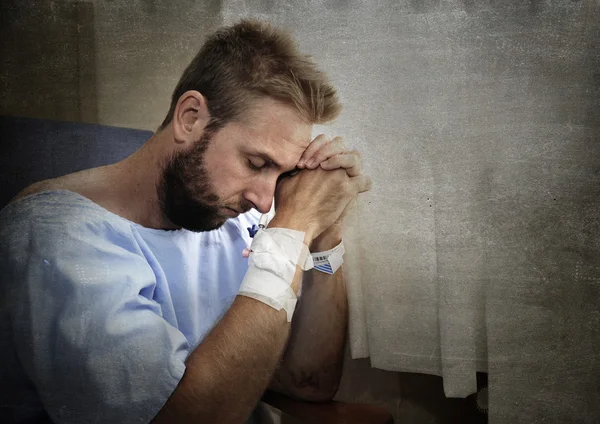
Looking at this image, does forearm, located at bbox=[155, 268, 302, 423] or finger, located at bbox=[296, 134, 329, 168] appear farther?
finger, located at bbox=[296, 134, 329, 168]

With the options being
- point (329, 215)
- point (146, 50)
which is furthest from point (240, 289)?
point (146, 50)

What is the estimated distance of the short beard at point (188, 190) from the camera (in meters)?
0.99

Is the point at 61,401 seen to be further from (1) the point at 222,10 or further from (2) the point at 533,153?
(2) the point at 533,153

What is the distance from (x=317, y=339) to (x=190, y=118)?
1.68 ft

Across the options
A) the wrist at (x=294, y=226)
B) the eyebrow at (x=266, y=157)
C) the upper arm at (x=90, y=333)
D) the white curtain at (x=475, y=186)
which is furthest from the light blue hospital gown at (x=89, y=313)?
the white curtain at (x=475, y=186)

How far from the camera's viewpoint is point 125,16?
104 centimetres

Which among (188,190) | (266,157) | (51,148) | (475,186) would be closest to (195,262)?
(188,190)

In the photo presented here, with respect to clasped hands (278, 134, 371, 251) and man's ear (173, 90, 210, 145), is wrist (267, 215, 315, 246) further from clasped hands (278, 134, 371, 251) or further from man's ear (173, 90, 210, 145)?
man's ear (173, 90, 210, 145)

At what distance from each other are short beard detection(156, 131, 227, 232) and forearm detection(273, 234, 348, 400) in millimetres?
239

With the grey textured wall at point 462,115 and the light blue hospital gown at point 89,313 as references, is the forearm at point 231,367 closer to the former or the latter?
the light blue hospital gown at point 89,313

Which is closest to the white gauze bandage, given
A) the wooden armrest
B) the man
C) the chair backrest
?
the man

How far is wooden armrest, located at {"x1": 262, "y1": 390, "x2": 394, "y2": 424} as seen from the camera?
1.04 m

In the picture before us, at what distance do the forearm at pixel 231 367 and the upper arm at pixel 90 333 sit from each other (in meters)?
0.03

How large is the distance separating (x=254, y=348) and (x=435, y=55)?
0.66m
